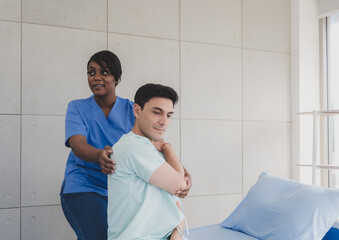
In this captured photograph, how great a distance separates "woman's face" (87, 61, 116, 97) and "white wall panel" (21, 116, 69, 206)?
3.17 feet

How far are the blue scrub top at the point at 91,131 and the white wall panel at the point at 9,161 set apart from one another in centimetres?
93

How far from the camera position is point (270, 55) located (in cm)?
372

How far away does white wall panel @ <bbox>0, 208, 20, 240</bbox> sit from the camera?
104 inches

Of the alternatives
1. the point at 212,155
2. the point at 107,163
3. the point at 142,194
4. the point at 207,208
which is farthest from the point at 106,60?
the point at 207,208

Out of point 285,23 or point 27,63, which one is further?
point 285,23

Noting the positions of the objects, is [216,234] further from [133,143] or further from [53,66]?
[53,66]

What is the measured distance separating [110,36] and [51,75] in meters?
0.60

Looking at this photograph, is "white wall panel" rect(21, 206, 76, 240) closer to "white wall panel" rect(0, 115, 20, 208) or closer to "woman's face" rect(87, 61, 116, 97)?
"white wall panel" rect(0, 115, 20, 208)

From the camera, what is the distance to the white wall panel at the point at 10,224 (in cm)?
263

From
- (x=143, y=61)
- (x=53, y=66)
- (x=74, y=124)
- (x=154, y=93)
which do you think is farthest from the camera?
(x=143, y=61)

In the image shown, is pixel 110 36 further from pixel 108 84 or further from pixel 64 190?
pixel 64 190

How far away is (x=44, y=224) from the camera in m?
2.74

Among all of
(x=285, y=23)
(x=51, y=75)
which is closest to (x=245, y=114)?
(x=285, y=23)

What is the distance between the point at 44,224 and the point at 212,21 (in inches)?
92.7
